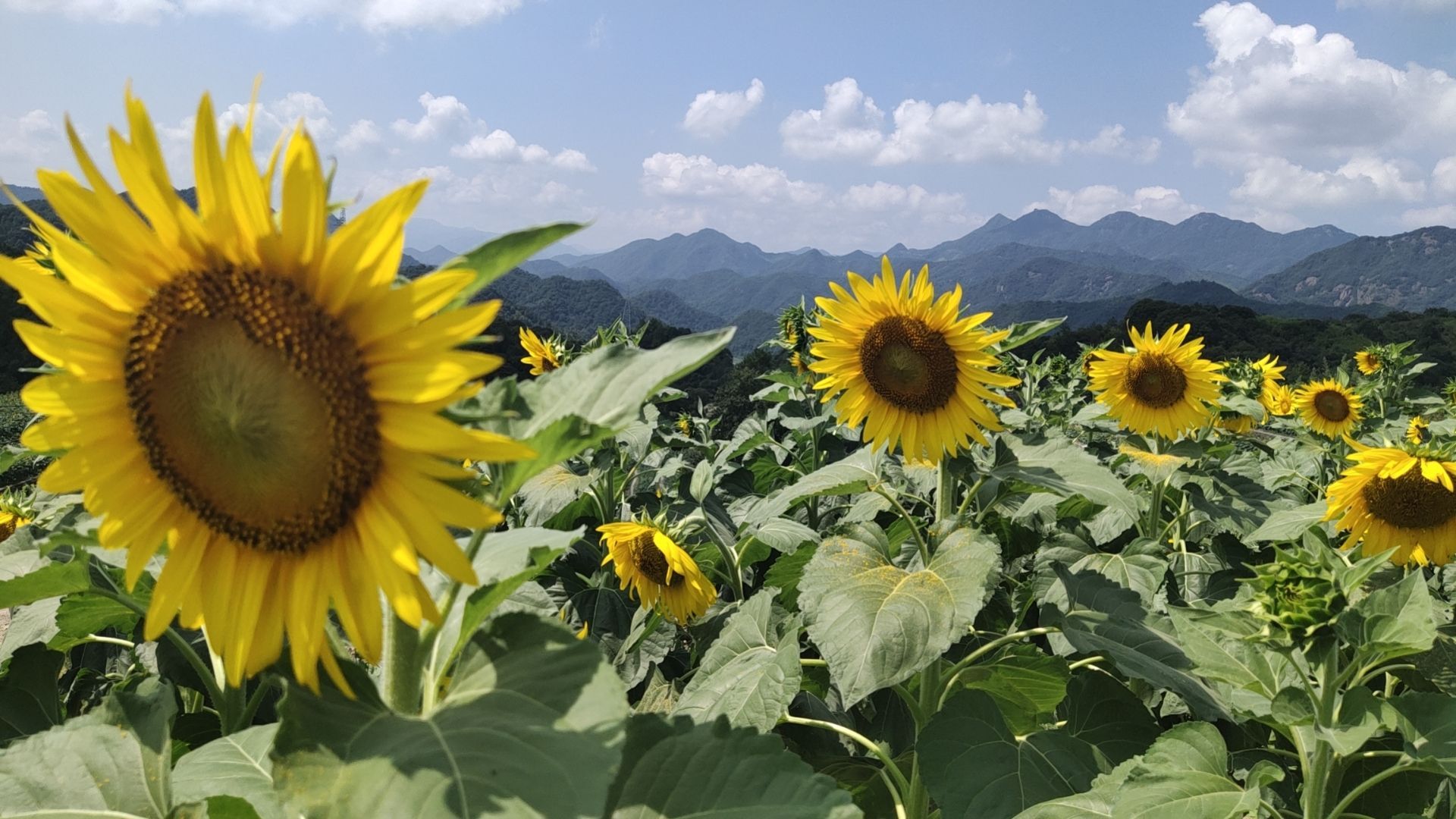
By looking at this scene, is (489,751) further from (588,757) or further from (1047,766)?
(1047,766)

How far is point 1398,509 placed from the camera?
3.24 meters

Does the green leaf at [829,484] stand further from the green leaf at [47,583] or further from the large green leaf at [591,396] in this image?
the green leaf at [47,583]

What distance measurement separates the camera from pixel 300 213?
878 mm

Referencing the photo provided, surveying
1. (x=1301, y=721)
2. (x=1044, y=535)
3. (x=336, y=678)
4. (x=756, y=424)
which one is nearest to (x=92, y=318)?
(x=336, y=678)

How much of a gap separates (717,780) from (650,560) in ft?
7.05

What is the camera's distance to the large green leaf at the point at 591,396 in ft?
3.05

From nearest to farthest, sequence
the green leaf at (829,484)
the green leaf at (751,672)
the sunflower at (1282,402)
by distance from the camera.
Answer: the green leaf at (751,672) → the green leaf at (829,484) → the sunflower at (1282,402)

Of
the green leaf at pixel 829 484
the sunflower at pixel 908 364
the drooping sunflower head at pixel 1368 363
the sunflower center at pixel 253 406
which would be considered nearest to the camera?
the sunflower center at pixel 253 406

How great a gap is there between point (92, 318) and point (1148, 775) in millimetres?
2188

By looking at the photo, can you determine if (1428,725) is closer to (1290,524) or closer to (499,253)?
(1290,524)

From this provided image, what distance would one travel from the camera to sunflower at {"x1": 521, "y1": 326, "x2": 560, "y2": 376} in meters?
5.99

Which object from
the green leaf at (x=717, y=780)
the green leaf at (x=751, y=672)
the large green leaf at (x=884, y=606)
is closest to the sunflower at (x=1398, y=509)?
the large green leaf at (x=884, y=606)

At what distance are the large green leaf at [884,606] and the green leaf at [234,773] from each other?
3.86ft

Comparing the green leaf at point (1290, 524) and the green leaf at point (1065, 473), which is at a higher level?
the green leaf at point (1065, 473)
